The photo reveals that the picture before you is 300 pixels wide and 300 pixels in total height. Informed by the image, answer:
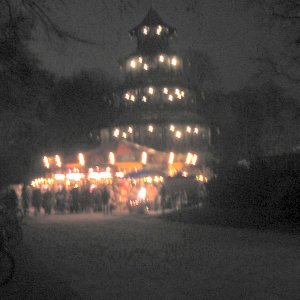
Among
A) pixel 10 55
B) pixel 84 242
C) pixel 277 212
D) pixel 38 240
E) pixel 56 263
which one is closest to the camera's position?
pixel 56 263

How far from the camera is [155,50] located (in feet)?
215

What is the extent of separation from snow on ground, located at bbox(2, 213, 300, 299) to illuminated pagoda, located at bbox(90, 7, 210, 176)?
40820mm

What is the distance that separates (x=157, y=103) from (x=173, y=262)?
51.1 m

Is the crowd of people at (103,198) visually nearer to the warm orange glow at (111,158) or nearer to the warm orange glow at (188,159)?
the warm orange glow at (111,158)

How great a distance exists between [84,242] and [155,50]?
163 ft

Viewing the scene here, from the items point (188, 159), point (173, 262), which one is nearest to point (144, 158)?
point (188, 159)

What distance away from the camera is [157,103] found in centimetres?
6334

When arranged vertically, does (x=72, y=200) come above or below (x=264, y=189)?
above

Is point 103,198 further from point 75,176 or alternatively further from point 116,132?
point 116,132

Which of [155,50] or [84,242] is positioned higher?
[155,50]

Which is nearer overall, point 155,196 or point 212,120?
point 155,196

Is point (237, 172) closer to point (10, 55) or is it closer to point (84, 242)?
point (84, 242)

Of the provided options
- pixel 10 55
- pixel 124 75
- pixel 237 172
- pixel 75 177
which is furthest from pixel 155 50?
pixel 10 55

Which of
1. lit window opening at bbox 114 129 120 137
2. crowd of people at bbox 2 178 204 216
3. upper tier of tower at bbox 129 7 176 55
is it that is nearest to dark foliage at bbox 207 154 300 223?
crowd of people at bbox 2 178 204 216
